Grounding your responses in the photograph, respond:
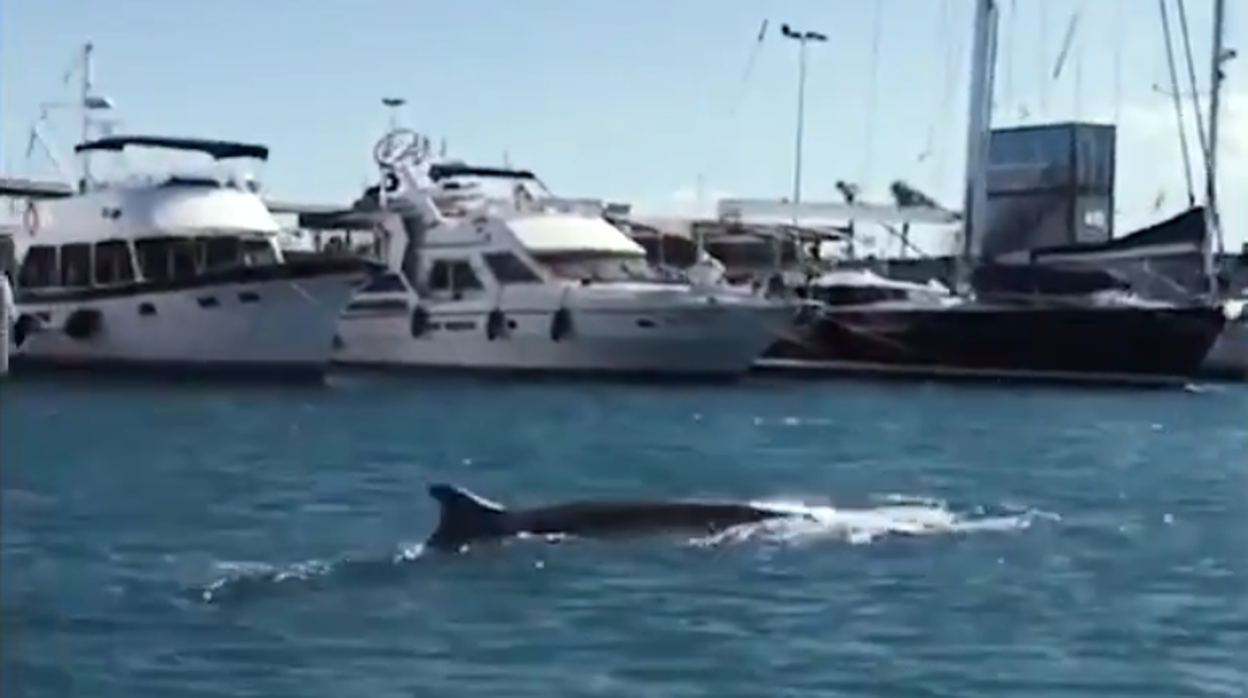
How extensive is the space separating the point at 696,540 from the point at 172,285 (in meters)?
41.6

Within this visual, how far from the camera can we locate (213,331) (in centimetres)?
6625

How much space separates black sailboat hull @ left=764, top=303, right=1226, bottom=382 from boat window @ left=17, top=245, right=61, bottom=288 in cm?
1951

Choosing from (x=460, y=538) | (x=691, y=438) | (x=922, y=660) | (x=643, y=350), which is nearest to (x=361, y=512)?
(x=460, y=538)

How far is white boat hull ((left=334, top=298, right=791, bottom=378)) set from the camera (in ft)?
227

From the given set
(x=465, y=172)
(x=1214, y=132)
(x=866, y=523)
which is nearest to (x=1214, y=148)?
(x=1214, y=132)

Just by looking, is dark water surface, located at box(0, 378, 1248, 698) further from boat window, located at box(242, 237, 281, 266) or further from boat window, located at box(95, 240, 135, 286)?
boat window, located at box(95, 240, 135, 286)

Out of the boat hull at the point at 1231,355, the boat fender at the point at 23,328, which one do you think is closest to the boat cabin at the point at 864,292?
the boat hull at the point at 1231,355

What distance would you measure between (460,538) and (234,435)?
23256mm

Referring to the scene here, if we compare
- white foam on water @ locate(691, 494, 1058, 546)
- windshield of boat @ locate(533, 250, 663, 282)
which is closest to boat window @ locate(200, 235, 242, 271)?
windshield of boat @ locate(533, 250, 663, 282)

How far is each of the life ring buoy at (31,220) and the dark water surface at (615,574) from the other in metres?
21.9

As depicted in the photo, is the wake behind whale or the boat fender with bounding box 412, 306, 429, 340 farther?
the boat fender with bounding box 412, 306, 429, 340

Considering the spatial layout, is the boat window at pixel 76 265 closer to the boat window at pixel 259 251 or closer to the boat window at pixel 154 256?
the boat window at pixel 154 256

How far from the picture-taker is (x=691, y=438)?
50125 millimetres

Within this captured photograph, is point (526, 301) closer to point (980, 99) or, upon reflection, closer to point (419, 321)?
point (419, 321)
